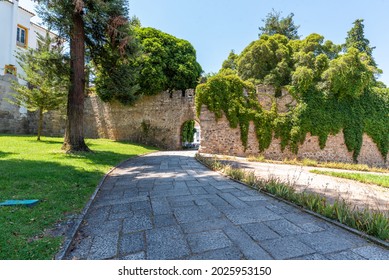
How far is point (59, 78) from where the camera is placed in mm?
8352

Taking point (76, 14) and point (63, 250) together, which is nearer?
point (63, 250)

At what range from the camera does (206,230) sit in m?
2.47

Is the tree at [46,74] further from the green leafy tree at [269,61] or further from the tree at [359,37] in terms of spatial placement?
the tree at [359,37]

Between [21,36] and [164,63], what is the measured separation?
14.4m

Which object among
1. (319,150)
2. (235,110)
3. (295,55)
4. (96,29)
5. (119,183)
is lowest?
(119,183)

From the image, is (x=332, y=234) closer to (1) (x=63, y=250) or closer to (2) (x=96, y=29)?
(1) (x=63, y=250)

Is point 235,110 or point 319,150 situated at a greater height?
point 235,110

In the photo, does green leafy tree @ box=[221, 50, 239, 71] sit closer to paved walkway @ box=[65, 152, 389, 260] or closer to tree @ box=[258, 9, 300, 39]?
tree @ box=[258, 9, 300, 39]

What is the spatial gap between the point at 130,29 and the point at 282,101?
A: 9.08 meters

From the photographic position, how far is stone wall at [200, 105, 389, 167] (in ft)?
38.9

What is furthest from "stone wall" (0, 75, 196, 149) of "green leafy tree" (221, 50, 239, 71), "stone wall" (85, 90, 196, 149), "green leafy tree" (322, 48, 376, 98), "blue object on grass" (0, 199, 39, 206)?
"blue object on grass" (0, 199, 39, 206)

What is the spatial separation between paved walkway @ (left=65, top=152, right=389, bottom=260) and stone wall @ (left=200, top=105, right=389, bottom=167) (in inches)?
316

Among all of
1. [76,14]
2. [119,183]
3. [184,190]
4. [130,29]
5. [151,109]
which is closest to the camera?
[184,190]
